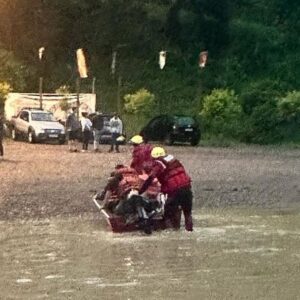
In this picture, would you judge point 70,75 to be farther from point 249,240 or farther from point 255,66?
point 249,240

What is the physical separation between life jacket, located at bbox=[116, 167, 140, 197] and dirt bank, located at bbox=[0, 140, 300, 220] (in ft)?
7.94

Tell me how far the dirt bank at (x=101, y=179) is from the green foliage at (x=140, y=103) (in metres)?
12.3

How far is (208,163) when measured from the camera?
34.5m

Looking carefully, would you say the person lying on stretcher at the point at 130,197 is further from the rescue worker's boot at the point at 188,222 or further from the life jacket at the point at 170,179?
the rescue worker's boot at the point at 188,222

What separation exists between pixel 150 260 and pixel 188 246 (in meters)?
1.62

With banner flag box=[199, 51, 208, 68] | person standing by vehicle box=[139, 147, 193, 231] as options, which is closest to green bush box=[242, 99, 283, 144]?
banner flag box=[199, 51, 208, 68]

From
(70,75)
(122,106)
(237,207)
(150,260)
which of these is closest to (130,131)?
(122,106)

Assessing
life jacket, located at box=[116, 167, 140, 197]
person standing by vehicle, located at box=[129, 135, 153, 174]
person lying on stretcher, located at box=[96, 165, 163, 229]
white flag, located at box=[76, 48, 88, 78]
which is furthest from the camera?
white flag, located at box=[76, 48, 88, 78]

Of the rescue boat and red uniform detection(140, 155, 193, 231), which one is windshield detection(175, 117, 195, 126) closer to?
the rescue boat

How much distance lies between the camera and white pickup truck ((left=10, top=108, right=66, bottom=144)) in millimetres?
45531

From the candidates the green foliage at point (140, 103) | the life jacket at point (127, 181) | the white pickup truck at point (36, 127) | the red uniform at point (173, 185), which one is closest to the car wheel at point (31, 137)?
the white pickup truck at point (36, 127)

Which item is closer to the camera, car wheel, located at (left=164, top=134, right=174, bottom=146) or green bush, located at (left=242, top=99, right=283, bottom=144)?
car wheel, located at (left=164, top=134, right=174, bottom=146)

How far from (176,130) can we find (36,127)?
632cm

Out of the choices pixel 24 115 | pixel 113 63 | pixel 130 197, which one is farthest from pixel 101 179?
pixel 113 63
